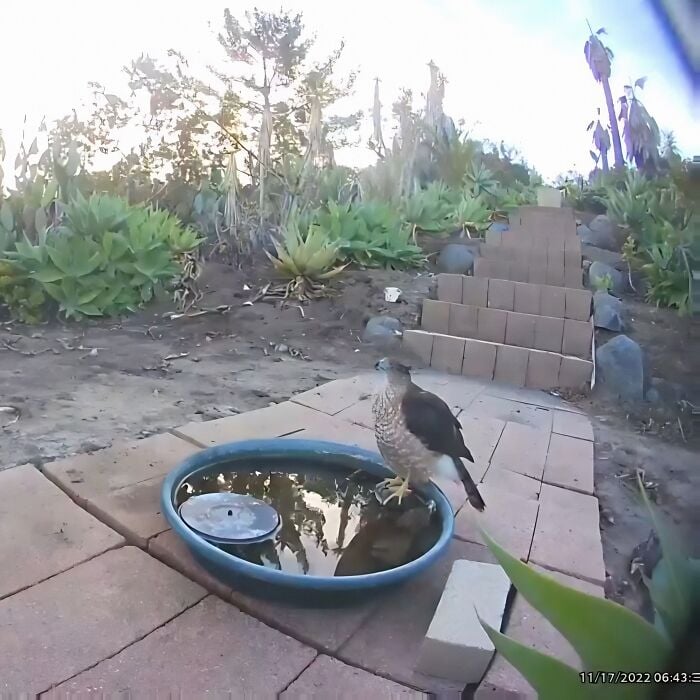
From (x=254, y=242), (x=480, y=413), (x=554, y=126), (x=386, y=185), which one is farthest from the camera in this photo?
(x=254, y=242)

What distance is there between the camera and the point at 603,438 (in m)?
0.67

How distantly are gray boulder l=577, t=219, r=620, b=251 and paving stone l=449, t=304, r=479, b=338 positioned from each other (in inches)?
6.6

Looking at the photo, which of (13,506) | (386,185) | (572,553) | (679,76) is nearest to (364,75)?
(386,185)

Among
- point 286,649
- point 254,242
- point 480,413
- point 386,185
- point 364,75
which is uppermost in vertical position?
point 364,75

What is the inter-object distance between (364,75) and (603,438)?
21.8 inches

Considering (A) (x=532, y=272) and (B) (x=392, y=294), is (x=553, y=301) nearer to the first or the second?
(A) (x=532, y=272)

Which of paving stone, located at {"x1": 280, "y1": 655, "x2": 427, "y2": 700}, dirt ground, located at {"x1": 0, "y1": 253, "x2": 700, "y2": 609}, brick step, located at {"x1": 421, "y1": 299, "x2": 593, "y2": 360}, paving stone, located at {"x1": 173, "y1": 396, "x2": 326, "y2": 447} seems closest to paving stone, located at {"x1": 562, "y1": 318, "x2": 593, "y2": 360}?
brick step, located at {"x1": 421, "y1": 299, "x2": 593, "y2": 360}

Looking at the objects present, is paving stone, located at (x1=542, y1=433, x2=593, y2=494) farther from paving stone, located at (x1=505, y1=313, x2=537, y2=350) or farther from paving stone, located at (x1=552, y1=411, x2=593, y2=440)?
paving stone, located at (x1=505, y1=313, x2=537, y2=350)

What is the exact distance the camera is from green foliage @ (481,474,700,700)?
0.41m

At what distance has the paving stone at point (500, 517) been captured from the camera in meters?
0.71

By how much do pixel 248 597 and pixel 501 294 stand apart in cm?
50

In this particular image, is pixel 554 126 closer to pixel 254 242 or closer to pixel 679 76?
pixel 679 76

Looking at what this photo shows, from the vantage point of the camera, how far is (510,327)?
76 cm

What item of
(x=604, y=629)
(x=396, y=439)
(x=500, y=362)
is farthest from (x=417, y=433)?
(x=604, y=629)
